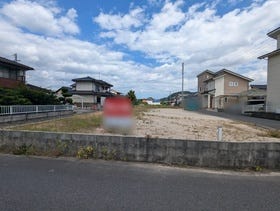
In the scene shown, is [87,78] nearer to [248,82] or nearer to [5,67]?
[5,67]

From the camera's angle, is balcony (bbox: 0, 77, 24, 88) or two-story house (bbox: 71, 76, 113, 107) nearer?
balcony (bbox: 0, 77, 24, 88)

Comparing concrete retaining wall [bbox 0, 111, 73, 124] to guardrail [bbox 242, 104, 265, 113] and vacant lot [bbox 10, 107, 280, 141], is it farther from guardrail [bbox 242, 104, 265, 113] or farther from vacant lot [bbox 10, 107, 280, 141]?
guardrail [bbox 242, 104, 265, 113]

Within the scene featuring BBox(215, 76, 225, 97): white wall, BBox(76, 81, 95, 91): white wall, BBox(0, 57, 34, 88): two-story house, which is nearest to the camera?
BBox(0, 57, 34, 88): two-story house

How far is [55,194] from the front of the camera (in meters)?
3.21

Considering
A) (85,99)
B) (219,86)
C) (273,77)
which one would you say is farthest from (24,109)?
(219,86)

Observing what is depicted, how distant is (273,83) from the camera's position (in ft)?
64.6

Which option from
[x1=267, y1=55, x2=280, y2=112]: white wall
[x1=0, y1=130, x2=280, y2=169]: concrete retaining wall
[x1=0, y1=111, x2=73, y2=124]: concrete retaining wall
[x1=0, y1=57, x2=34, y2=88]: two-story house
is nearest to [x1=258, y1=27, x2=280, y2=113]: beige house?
[x1=267, y1=55, x2=280, y2=112]: white wall

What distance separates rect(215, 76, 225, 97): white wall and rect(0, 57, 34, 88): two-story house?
28772mm

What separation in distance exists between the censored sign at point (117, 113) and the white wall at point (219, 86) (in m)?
32.0

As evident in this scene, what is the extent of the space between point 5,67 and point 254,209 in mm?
24192

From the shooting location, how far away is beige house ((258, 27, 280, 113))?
62.1 feet

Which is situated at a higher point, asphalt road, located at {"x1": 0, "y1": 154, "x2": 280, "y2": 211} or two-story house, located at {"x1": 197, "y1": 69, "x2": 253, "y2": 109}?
two-story house, located at {"x1": 197, "y1": 69, "x2": 253, "y2": 109}

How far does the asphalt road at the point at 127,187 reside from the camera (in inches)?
116

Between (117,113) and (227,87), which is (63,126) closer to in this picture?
(117,113)
